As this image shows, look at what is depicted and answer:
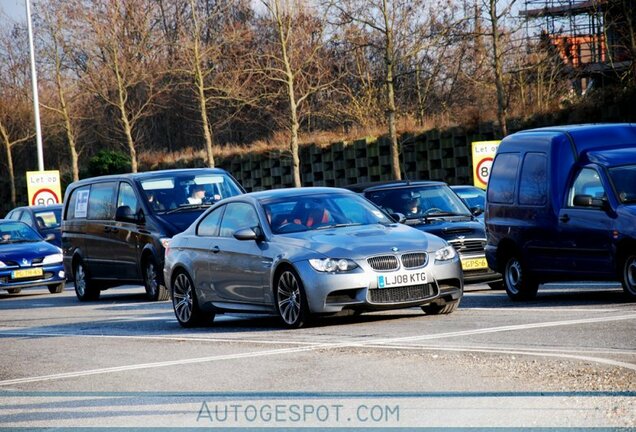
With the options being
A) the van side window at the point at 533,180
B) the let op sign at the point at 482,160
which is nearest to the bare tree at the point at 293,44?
the let op sign at the point at 482,160

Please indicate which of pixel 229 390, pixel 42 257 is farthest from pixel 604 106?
pixel 229 390

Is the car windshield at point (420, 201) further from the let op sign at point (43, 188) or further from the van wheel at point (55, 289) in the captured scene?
the let op sign at point (43, 188)

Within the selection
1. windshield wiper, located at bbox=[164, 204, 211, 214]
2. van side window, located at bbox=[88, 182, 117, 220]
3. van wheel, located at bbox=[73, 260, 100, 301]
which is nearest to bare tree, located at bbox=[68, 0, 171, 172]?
van wheel, located at bbox=[73, 260, 100, 301]


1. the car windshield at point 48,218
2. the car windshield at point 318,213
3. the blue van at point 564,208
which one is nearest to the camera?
the car windshield at point 318,213

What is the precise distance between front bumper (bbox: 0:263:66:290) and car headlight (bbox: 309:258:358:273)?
1513cm

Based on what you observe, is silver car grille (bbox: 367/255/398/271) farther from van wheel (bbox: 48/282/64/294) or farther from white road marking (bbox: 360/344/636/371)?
van wheel (bbox: 48/282/64/294)

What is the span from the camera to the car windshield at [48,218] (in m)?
34.9

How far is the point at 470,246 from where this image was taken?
19188mm

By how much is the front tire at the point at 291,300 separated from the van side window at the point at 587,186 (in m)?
3.81

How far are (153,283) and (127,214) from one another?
1.25 meters

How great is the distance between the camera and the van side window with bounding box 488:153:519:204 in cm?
1720

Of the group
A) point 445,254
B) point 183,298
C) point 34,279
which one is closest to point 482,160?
point 34,279

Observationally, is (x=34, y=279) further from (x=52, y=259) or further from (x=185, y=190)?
(x=185, y=190)

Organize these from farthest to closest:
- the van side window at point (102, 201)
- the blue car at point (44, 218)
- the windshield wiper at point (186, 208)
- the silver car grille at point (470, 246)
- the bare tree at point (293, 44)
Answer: the bare tree at point (293, 44) < the blue car at point (44, 218) < the van side window at point (102, 201) < the windshield wiper at point (186, 208) < the silver car grille at point (470, 246)
